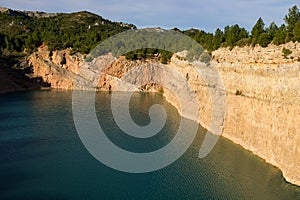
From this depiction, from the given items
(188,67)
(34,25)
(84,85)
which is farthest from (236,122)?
(34,25)

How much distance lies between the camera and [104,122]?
38500 mm

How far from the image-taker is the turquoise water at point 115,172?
1995 centimetres

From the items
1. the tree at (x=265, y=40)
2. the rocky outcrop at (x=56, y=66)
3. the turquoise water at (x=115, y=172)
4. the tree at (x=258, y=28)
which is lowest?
the turquoise water at (x=115, y=172)

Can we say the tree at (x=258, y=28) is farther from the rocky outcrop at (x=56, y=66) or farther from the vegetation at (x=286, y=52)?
the rocky outcrop at (x=56, y=66)

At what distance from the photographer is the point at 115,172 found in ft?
76.2

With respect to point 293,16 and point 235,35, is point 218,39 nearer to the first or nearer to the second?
point 235,35

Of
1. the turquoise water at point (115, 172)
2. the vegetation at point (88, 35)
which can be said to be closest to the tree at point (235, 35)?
the vegetation at point (88, 35)

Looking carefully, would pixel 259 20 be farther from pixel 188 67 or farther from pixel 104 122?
pixel 104 122

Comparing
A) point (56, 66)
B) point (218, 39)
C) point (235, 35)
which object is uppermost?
point (235, 35)

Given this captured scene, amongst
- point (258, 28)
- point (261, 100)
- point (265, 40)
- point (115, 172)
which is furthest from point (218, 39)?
point (115, 172)

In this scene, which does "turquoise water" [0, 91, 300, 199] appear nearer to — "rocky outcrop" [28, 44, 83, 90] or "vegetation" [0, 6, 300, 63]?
"vegetation" [0, 6, 300, 63]

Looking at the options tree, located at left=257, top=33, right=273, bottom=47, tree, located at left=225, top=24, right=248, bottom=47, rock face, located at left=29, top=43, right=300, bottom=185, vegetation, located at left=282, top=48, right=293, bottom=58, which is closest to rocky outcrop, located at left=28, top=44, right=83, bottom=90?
rock face, located at left=29, top=43, right=300, bottom=185

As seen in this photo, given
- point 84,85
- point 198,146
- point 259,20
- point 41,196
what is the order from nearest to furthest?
point 41,196 < point 198,146 < point 259,20 < point 84,85

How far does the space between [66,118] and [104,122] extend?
17.4 ft
